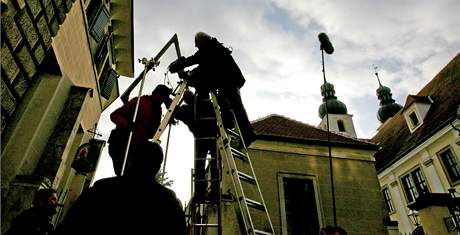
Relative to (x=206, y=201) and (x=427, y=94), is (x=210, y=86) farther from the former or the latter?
(x=427, y=94)

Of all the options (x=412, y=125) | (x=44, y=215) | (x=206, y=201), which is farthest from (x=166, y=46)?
(x=412, y=125)

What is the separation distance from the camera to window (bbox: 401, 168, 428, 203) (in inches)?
837

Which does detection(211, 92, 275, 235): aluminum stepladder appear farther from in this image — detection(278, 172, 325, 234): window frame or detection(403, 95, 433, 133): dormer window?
detection(403, 95, 433, 133): dormer window

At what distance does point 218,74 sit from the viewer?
487 cm

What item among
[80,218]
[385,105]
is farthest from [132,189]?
[385,105]

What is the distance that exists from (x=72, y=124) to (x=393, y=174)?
82.1 ft

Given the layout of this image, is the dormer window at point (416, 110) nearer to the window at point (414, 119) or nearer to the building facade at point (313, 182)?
the window at point (414, 119)

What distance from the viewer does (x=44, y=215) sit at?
310 centimetres

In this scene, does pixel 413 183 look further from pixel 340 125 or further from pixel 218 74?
pixel 218 74

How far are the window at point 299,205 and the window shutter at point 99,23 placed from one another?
859 cm

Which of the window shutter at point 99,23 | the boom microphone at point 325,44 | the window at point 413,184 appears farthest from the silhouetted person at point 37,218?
the window at point 413,184

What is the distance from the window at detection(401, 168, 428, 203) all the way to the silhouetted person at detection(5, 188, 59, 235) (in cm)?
2441

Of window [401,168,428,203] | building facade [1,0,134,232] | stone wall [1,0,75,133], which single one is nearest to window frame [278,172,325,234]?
building facade [1,0,134,232]

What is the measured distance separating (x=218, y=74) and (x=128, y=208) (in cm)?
349
